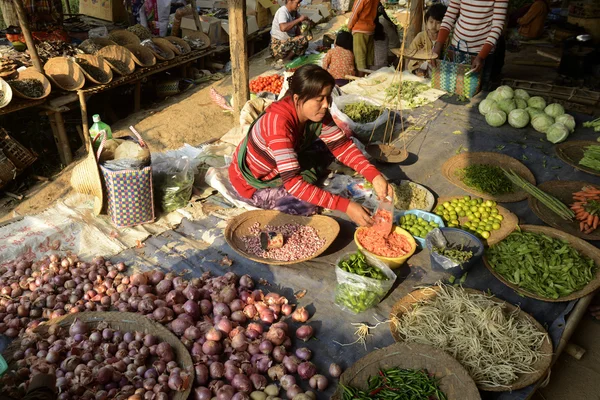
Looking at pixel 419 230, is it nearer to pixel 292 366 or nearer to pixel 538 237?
pixel 538 237

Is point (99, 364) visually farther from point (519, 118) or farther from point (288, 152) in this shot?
point (519, 118)

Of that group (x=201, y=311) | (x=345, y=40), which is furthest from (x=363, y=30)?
(x=201, y=311)

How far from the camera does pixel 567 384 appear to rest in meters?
2.75

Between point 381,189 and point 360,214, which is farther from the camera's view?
point 381,189

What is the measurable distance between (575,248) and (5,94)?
6080mm

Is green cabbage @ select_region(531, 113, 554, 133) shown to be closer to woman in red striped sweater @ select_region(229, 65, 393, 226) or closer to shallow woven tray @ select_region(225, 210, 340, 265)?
woman in red striped sweater @ select_region(229, 65, 393, 226)

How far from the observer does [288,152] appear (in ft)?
9.71

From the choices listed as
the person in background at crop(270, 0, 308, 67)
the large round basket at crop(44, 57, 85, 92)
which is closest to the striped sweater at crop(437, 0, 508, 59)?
the person in background at crop(270, 0, 308, 67)

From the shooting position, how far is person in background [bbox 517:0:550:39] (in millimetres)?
9258

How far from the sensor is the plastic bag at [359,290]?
2.48 metres

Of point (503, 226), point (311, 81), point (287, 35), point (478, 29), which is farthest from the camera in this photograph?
point (287, 35)

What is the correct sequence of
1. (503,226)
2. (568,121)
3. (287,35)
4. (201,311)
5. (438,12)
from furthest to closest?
(287,35), (438,12), (568,121), (503,226), (201,311)

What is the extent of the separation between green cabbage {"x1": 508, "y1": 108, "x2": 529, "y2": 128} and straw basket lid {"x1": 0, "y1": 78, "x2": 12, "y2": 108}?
5.80 m

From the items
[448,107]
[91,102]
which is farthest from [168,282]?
[91,102]
